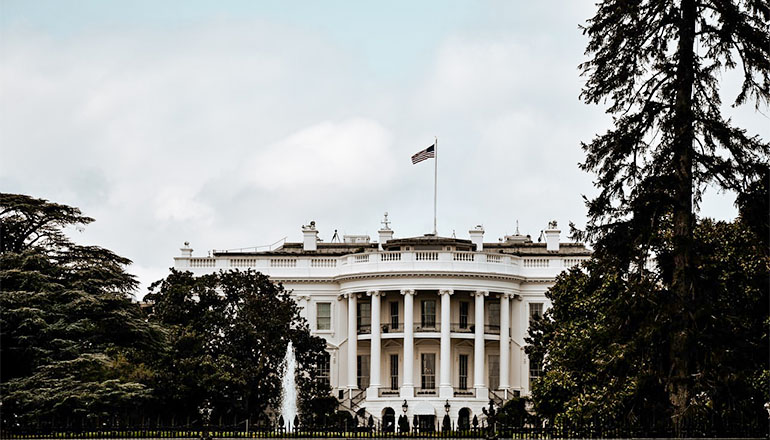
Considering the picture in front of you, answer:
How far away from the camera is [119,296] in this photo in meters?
50.2

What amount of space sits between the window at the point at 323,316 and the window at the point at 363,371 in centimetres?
267

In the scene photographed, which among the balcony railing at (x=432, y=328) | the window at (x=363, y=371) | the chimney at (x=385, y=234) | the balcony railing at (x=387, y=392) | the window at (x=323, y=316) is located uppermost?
the chimney at (x=385, y=234)

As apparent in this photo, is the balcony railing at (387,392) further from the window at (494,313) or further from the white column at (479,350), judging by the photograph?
the window at (494,313)

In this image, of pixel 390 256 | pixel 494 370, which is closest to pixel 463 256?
pixel 390 256

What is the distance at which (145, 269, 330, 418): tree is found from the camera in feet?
213

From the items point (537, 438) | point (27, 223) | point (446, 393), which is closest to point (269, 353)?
point (446, 393)

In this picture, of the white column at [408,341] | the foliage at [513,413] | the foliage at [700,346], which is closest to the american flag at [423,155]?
the white column at [408,341]

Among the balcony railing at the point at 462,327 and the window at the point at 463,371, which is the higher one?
the balcony railing at the point at 462,327

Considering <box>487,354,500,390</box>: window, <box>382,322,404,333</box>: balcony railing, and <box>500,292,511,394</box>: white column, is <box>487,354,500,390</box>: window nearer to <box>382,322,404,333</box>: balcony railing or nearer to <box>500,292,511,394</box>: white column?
<box>500,292,511,394</box>: white column

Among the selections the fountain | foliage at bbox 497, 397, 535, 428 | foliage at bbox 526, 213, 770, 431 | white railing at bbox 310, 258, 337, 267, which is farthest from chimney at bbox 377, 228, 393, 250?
foliage at bbox 526, 213, 770, 431

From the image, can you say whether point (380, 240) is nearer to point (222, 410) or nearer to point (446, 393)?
point (446, 393)

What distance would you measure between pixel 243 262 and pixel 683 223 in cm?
5549

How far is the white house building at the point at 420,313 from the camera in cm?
8250

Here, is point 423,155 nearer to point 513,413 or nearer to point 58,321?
point 513,413
